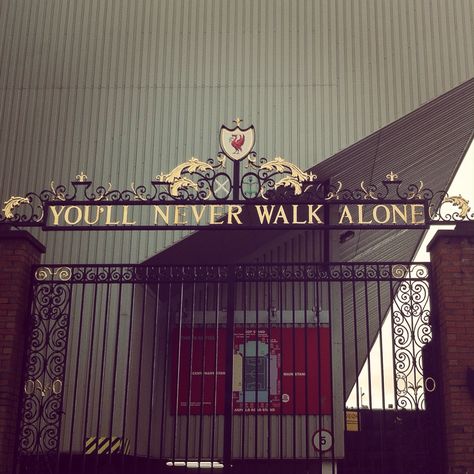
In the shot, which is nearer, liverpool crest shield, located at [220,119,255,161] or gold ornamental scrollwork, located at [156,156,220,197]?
gold ornamental scrollwork, located at [156,156,220,197]

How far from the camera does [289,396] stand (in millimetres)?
12766

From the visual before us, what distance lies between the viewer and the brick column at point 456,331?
7.70 m

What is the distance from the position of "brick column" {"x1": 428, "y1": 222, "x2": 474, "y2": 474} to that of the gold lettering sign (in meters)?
0.55

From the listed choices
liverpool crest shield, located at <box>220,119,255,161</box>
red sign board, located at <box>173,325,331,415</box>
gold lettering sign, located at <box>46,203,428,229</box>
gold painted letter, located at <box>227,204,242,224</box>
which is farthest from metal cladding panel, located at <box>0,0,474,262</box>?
liverpool crest shield, located at <box>220,119,255,161</box>

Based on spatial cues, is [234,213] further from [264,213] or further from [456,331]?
[456,331]

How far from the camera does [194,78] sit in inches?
519

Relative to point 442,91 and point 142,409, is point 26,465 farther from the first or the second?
point 442,91

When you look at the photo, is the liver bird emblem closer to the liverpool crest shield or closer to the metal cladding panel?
the liverpool crest shield

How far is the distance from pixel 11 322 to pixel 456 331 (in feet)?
15.3

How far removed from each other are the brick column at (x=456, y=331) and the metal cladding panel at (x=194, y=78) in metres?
4.53

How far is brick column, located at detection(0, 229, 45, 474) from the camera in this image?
26.7ft

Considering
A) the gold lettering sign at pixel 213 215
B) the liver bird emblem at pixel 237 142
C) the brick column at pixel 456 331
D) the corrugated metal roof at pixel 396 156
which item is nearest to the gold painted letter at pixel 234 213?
the gold lettering sign at pixel 213 215

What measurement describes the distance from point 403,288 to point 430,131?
5435 mm

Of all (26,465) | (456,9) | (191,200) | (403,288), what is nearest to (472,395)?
(403,288)
